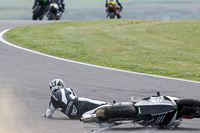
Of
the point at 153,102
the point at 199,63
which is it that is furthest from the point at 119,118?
the point at 199,63

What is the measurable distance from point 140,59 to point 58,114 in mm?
7687

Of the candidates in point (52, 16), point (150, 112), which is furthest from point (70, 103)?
point (52, 16)

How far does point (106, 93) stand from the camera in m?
10.1

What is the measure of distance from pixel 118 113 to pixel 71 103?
160 centimetres

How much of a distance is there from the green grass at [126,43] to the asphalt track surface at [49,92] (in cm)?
143

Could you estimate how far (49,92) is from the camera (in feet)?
33.6

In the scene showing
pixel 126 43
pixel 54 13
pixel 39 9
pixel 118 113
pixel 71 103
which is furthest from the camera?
pixel 54 13

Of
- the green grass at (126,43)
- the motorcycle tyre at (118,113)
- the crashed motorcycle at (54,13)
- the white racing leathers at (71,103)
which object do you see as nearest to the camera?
the motorcycle tyre at (118,113)

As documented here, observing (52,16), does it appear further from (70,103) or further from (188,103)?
(188,103)

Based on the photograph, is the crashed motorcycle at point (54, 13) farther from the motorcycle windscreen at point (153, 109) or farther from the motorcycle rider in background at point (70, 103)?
the motorcycle windscreen at point (153, 109)

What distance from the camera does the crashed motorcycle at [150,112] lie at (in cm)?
653

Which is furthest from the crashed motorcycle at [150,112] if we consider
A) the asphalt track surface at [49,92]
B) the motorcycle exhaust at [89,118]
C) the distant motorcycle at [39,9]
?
the distant motorcycle at [39,9]

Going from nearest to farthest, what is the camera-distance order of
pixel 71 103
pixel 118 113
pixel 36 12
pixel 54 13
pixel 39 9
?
pixel 118 113 → pixel 71 103 → pixel 39 9 → pixel 36 12 → pixel 54 13

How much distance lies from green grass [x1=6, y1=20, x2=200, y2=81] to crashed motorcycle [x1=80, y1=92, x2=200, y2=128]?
19.6 feet
